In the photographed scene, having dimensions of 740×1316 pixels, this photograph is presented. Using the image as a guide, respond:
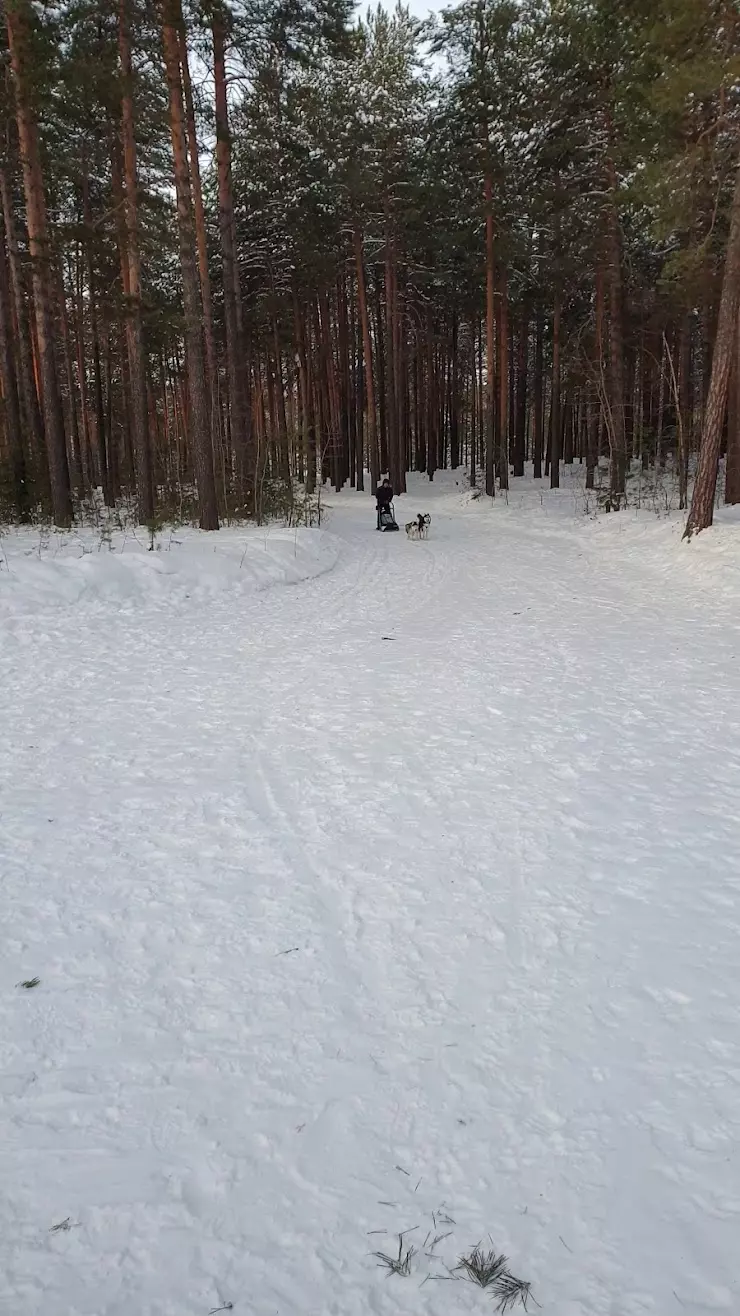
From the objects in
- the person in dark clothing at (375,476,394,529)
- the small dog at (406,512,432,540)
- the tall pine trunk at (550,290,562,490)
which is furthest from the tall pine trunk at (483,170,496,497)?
the small dog at (406,512,432,540)

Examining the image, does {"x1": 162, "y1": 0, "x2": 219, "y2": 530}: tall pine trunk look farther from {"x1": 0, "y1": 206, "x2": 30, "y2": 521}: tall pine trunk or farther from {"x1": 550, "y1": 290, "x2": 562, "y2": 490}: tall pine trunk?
{"x1": 550, "y1": 290, "x2": 562, "y2": 490}: tall pine trunk

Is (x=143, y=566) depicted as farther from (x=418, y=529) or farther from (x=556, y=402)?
(x=556, y=402)

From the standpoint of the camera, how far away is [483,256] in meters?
23.5

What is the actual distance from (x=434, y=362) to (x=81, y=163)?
22.8m

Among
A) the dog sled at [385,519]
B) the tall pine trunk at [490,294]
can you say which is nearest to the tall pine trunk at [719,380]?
the dog sled at [385,519]

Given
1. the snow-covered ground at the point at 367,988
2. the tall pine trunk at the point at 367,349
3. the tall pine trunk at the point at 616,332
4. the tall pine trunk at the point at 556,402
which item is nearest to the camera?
the snow-covered ground at the point at 367,988

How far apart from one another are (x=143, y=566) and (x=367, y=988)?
840 centimetres

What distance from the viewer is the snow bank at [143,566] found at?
8797mm

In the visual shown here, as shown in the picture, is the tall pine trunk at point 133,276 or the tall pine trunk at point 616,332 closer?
the tall pine trunk at point 133,276

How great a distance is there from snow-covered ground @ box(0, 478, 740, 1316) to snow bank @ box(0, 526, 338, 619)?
2.50 metres

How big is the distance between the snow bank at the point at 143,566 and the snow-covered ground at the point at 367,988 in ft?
8.21

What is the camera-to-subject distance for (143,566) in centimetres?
1009

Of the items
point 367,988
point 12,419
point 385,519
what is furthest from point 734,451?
point 367,988

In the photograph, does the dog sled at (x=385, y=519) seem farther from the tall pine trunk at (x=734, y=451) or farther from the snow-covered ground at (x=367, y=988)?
the snow-covered ground at (x=367, y=988)
